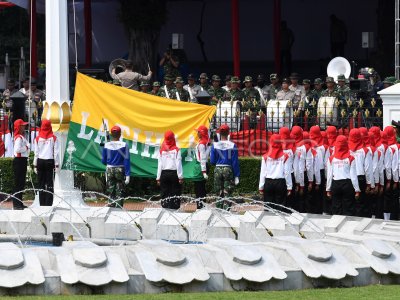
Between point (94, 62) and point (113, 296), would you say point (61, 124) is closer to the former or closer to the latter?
point (113, 296)

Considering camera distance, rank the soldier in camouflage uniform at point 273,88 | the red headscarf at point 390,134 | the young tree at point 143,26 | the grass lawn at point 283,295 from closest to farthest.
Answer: the grass lawn at point 283,295
the red headscarf at point 390,134
the soldier in camouflage uniform at point 273,88
the young tree at point 143,26

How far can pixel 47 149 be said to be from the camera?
74.5 ft

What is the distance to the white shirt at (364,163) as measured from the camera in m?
20.7

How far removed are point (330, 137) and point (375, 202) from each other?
1348mm

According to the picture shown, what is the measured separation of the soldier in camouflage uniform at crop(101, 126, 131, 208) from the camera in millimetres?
22031

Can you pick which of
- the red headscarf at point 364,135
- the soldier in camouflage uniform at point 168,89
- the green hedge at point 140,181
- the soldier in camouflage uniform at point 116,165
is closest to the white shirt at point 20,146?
the green hedge at point 140,181

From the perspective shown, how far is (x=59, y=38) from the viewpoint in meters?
21.3

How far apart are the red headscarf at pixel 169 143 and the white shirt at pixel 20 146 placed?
251cm

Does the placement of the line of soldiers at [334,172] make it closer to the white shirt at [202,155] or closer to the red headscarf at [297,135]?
the red headscarf at [297,135]

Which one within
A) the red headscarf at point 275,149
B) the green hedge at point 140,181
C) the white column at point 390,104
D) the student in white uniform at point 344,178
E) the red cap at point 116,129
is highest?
the white column at point 390,104

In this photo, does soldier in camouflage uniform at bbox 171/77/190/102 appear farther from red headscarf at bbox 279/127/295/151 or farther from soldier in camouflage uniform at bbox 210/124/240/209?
red headscarf at bbox 279/127/295/151

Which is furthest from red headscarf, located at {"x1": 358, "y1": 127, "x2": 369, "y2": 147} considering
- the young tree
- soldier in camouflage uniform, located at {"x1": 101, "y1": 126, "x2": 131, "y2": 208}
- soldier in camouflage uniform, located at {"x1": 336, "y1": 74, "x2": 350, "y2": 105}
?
the young tree

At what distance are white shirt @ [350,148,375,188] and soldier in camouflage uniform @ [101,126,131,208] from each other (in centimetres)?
371

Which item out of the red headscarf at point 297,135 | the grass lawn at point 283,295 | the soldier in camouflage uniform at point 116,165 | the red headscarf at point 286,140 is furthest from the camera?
the soldier in camouflage uniform at point 116,165
